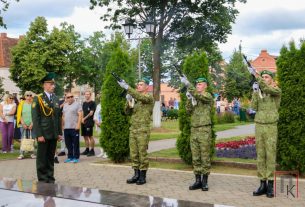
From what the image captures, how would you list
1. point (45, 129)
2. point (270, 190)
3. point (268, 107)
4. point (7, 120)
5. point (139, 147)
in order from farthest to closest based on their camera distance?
point (7, 120) → point (139, 147) → point (45, 129) → point (268, 107) → point (270, 190)

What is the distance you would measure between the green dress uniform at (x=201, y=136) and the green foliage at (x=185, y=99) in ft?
5.29

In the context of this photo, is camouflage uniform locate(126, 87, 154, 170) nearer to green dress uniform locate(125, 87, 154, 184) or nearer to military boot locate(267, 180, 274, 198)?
green dress uniform locate(125, 87, 154, 184)

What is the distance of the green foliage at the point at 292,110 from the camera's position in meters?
8.43

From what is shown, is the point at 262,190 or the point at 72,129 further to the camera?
the point at 72,129

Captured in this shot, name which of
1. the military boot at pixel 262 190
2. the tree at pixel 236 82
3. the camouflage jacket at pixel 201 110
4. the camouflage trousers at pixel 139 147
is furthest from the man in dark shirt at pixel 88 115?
the tree at pixel 236 82

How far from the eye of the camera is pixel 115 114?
10.6m

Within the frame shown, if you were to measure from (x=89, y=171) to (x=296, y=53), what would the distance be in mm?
5111

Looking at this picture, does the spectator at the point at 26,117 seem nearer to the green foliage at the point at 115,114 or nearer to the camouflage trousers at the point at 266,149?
the green foliage at the point at 115,114

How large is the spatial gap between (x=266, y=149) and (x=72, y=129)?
5.83 metres

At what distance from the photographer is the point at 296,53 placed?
854 centimetres

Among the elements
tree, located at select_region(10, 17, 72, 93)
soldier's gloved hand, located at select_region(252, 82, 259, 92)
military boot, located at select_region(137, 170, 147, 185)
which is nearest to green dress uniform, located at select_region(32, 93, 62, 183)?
military boot, located at select_region(137, 170, 147, 185)

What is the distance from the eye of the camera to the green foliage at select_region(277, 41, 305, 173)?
843cm

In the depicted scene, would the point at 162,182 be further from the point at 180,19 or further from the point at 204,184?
the point at 180,19

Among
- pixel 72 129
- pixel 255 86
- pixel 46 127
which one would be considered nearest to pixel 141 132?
pixel 46 127
